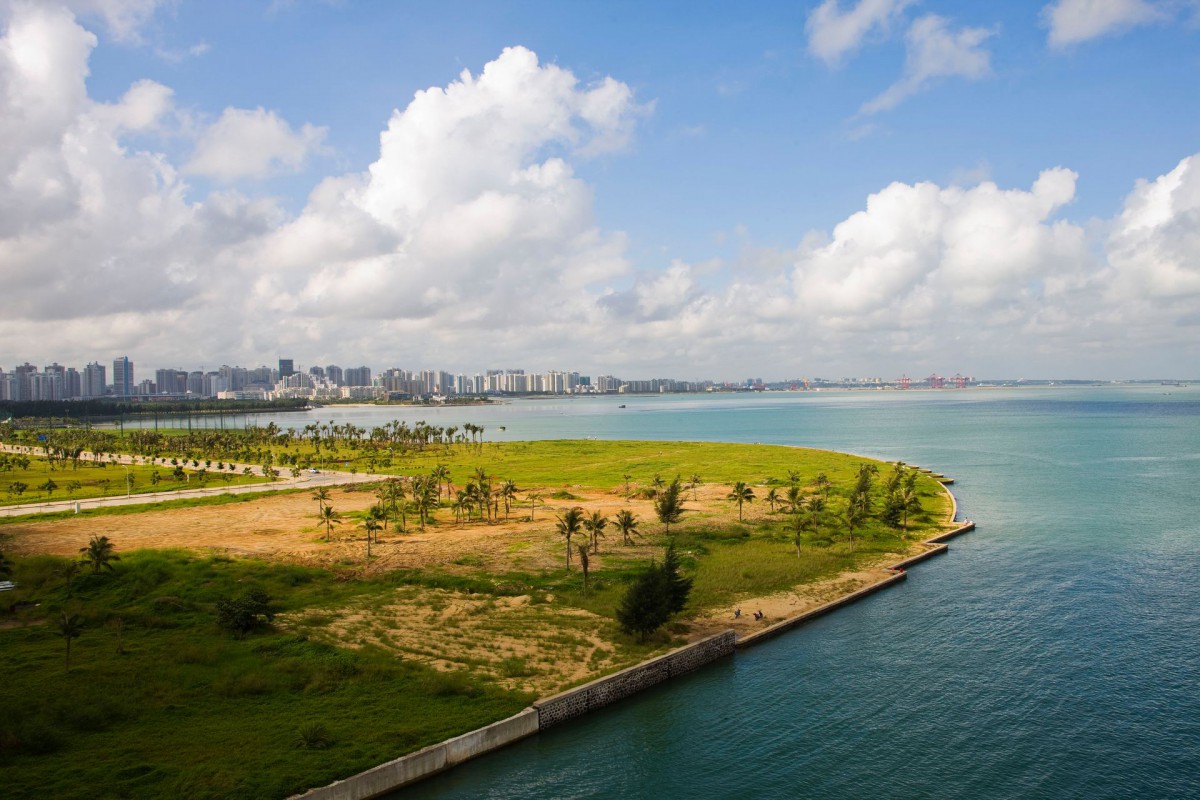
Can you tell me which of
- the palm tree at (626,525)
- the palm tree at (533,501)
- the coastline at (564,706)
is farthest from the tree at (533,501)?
the coastline at (564,706)

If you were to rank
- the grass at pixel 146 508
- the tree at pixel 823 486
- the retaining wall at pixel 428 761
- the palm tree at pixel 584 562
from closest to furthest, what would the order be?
the retaining wall at pixel 428 761, the palm tree at pixel 584 562, the grass at pixel 146 508, the tree at pixel 823 486

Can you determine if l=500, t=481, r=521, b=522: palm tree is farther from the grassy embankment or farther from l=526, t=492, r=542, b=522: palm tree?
the grassy embankment

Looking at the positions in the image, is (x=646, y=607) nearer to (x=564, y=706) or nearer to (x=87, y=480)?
(x=564, y=706)

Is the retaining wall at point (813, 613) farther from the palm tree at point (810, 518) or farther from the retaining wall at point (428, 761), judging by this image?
the retaining wall at point (428, 761)

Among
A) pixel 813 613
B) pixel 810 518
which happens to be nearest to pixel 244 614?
pixel 813 613

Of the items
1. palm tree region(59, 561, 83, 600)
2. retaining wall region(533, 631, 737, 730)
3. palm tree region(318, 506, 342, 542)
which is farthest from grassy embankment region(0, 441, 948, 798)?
palm tree region(318, 506, 342, 542)

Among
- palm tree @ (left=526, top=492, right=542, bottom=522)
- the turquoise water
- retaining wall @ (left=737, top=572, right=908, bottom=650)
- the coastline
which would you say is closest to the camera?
the coastline
